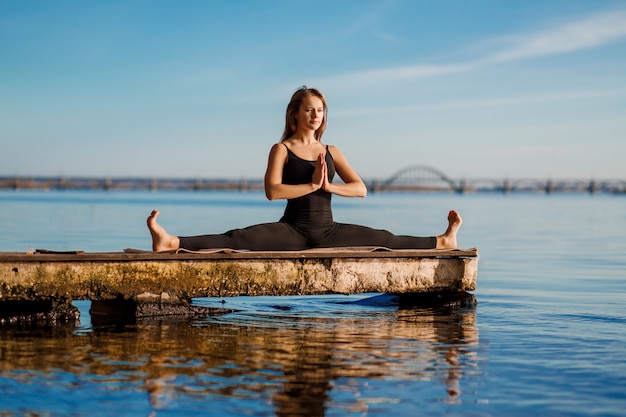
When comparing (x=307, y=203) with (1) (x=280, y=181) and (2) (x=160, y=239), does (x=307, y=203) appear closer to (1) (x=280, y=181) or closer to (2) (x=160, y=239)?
(1) (x=280, y=181)

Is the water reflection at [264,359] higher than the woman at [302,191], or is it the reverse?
the woman at [302,191]

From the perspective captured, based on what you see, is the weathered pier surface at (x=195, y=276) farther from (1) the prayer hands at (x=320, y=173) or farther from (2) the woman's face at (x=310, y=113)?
(2) the woman's face at (x=310, y=113)

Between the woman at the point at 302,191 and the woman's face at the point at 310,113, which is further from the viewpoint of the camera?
the woman's face at the point at 310,113

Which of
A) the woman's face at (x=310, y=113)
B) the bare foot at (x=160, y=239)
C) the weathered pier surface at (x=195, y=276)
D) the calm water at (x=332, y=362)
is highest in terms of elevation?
the woman's face at (x=310, y=113)

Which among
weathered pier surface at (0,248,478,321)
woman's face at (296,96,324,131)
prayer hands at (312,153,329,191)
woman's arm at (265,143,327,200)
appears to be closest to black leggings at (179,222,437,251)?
weathered pier surface at (0,248,478,321)

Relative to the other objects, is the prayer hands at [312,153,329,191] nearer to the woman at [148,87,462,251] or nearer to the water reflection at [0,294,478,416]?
the woman at [148,87,462,251]

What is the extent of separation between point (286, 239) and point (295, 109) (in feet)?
3.68

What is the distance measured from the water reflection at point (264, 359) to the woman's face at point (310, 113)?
1.73 meters

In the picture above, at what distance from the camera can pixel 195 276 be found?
7.19 metres

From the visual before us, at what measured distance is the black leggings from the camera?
287 inches

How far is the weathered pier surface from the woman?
153 mm

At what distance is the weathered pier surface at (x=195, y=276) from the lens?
6.86 m

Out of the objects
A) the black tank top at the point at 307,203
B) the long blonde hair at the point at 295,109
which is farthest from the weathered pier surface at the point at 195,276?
the long blonde hair at the point at 295,109

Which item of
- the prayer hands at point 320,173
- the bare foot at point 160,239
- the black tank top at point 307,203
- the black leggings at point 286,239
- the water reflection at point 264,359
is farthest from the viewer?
the black tank top at point 307,203
